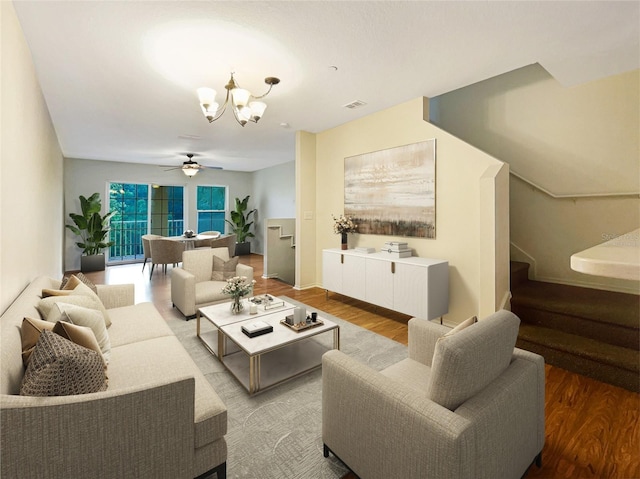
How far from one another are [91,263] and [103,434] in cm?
720

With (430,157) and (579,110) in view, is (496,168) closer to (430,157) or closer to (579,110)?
(430,157)

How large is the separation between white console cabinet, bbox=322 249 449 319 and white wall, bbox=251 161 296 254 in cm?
420

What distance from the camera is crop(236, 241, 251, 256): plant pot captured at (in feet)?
29.6

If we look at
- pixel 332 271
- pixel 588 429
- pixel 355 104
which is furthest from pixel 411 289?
pixel 355 104

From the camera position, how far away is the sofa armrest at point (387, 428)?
1.04 metres

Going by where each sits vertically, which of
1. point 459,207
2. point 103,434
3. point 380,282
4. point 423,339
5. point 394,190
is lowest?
point 103,434

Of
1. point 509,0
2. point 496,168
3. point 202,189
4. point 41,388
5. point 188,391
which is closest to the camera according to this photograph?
point 41,388

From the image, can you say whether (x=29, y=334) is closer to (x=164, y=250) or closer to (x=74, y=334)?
(x=74, y=334)

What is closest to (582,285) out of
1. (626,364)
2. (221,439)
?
(626,364)

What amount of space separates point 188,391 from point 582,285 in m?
4.32

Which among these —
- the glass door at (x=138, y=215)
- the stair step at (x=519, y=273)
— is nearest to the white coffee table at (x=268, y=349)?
the stair step at (x=519, y=273)

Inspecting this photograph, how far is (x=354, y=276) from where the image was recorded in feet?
13.2

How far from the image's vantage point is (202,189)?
899cm

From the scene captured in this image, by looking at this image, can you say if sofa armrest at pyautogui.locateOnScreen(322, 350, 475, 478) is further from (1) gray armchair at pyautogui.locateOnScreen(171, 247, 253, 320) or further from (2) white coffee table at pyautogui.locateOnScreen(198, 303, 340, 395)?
(1) gray armchair at pyautogui.locateOnScreen(171, 247, 253, 320)
